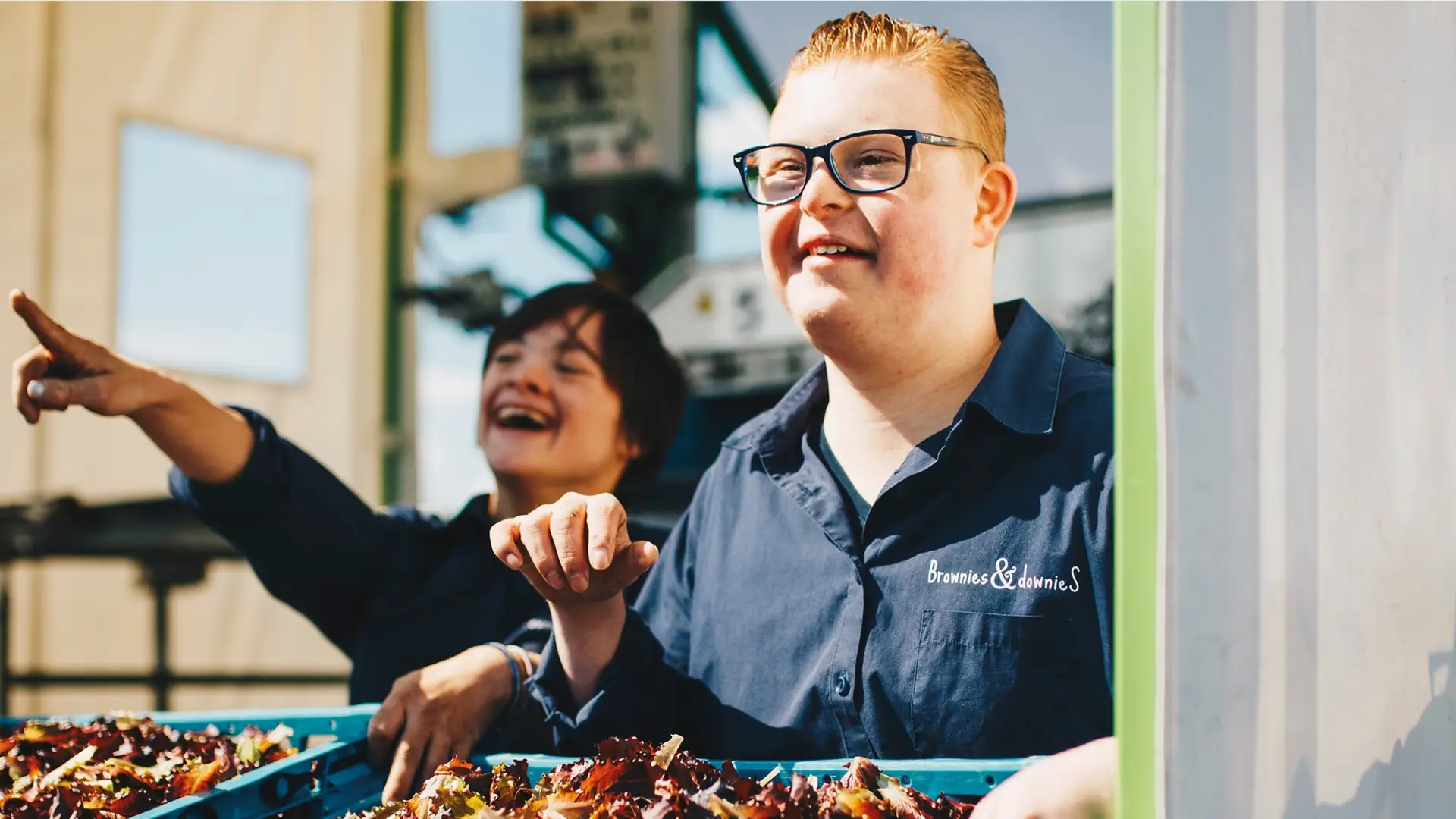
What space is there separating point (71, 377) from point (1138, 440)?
1.22 meters

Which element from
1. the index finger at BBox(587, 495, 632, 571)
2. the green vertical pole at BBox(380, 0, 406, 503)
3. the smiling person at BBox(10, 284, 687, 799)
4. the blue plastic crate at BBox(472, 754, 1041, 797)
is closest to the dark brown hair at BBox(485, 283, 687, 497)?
the smiling person at BBox(10, 284, 687, 799)

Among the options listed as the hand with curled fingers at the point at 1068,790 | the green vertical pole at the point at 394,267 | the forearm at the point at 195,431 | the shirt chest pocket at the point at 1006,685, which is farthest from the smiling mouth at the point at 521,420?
the green vertical pole at the point at 394,267

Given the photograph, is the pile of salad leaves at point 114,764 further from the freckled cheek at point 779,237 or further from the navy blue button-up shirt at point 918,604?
the freckled cheek at point 779,237

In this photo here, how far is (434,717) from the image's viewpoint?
118 centimetres

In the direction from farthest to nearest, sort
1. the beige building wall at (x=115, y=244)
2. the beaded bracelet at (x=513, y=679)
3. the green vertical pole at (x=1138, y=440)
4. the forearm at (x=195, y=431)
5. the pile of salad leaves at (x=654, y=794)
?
the beige building wall at (x=115, y=244) < the forearm at (x=195, y=431) < the beaded bracelet at (x=513, y=679) < the pile of salad leaves at (x=654, y=794) < the green vertical pole at (x=1138, y=440)

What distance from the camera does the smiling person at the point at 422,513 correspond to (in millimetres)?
1269

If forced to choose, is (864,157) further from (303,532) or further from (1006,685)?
(303,532)

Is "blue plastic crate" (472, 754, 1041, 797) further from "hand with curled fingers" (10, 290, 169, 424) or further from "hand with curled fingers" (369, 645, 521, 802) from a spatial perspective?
"hand with curled fingers" (10, 290, 169, 424)

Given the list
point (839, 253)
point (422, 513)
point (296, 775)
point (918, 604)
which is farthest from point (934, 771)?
point (422, 513)

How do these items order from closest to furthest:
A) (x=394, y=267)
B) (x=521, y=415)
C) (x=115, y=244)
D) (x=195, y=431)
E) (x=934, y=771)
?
(x=934, y=771) → (x=195, y=431) → (x=521, y=415) → (x=115, y=244) → (x=394, y=267)

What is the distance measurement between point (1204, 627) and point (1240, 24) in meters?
0.39

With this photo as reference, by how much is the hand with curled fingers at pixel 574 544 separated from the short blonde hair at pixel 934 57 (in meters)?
0.47

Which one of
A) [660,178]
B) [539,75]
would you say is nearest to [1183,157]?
[660,178]

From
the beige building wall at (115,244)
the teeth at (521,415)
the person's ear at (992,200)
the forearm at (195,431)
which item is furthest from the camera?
the beige building wall at (115,244)
